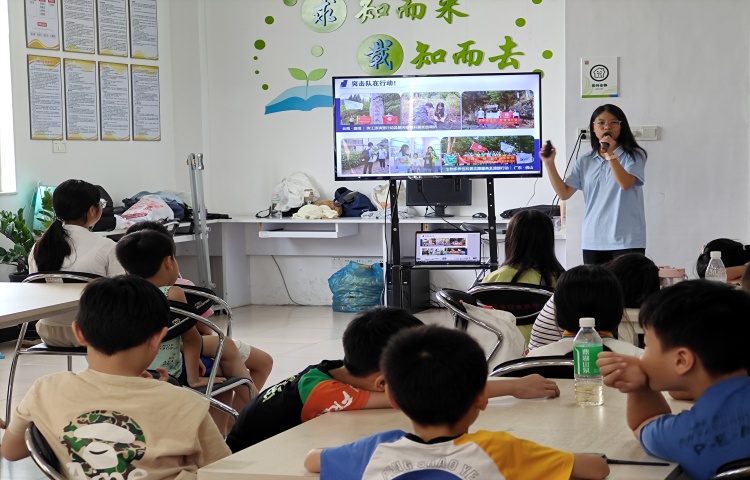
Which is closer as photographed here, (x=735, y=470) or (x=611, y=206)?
(x=735, y=470)

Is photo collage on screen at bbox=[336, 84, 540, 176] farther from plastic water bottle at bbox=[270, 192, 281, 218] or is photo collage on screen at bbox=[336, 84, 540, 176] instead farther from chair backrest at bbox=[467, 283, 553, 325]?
chair backrest at bbox=[467, 283, 553, 325]

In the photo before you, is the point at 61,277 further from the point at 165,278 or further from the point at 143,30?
the point at 143,30

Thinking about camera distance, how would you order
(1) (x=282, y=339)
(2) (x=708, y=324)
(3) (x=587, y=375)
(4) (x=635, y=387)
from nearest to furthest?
(2) (x=708, y=324)
(4) (x=635, y=387)
(3) (x=587, y=375)
(1) (x=282, y=339)

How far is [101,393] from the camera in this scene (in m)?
2.15

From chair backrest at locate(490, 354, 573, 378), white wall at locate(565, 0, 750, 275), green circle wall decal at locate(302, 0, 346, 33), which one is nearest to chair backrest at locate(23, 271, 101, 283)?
chair backrest at locate(490, 354, 573, 378)

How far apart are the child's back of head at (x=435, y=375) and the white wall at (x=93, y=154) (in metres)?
5.74

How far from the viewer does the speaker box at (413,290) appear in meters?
7.27

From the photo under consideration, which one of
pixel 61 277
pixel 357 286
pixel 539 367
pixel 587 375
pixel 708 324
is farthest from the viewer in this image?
pixel 357 286

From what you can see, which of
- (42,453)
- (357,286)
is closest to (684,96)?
(357,286)

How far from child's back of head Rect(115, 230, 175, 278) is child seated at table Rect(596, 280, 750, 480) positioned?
7.11ft

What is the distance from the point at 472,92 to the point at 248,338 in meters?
2.22

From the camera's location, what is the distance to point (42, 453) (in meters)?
2.08

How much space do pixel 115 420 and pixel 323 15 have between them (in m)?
6.60

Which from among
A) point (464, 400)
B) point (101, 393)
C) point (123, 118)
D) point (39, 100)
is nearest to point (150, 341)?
point (101, 393)
